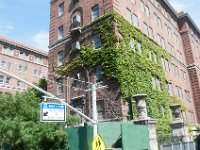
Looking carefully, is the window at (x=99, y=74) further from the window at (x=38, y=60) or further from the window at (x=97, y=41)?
the window at (x=38, y=60)

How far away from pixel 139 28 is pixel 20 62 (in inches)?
1243

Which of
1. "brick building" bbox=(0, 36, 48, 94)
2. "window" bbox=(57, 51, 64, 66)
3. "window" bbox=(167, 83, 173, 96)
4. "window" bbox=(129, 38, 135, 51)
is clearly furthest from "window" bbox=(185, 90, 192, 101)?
"brick building" bbox=(0, 36, 48, 94)

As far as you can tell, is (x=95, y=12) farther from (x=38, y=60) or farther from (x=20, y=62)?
(x=38, y=60)

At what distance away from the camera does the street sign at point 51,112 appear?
41.5 feet

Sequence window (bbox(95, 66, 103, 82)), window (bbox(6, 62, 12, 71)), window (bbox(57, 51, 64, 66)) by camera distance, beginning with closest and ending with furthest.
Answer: window (bbox(95, 66, 103, 82)) < window (bbox(57, 51, 64, 66)) < window (bbox(6, 62, 12, 71))

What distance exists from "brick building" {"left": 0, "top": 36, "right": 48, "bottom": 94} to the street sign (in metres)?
40.4

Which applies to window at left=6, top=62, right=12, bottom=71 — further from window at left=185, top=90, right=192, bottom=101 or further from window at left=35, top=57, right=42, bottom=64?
window at left=185, top=90, right=192, bottom=101

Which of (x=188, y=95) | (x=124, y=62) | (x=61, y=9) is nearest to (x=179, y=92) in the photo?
(x=188, y=95)

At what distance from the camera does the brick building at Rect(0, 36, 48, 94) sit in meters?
54.2

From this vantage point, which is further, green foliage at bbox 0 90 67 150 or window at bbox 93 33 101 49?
window at bbox 93 33 101 49

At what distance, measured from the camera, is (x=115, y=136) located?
1712 cm

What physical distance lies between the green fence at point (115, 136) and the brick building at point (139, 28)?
348 inches

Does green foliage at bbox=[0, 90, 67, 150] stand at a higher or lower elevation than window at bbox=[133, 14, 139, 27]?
lower

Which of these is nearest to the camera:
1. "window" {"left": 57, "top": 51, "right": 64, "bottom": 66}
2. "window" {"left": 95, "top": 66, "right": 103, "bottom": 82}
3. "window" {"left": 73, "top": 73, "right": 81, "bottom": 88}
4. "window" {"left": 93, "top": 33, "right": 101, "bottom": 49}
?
"window" {"left": 95, "top": 66, "right": 103, "bottom": 82}
